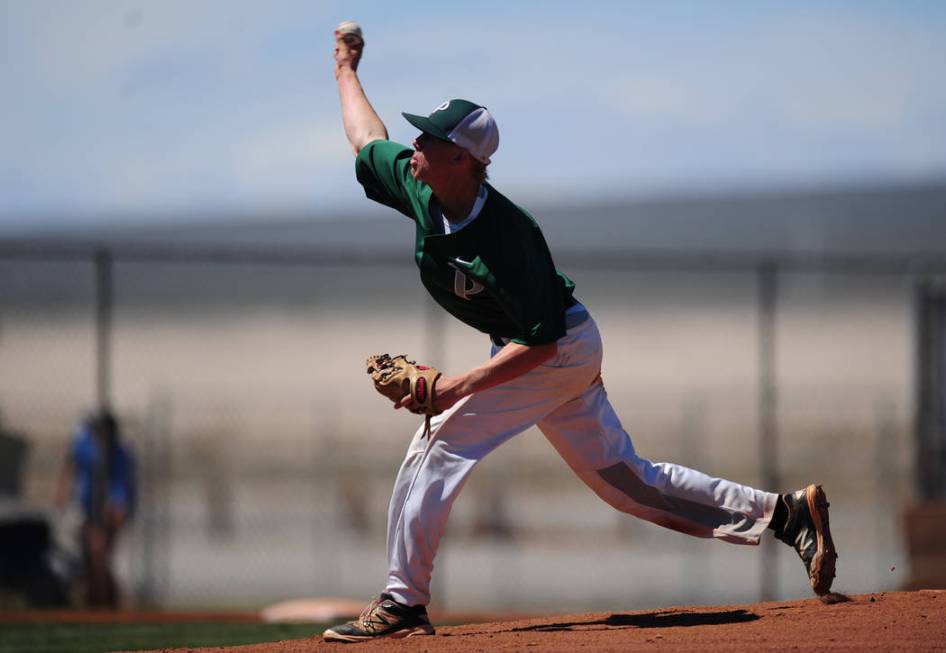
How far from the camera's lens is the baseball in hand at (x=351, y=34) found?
19.7ft

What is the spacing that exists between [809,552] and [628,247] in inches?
1611

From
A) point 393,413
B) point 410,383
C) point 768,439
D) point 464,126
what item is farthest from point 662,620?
point 393,413

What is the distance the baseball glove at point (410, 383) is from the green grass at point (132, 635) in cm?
302

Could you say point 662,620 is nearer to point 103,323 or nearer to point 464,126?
point 464,126

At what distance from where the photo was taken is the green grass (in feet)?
27.2

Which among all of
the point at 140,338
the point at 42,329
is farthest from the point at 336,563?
the point at 140,338

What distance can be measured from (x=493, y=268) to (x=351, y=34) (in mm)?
1480

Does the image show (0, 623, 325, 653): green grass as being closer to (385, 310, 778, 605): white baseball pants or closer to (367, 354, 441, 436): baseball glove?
(385, 310, 778, 605): white baseball pants

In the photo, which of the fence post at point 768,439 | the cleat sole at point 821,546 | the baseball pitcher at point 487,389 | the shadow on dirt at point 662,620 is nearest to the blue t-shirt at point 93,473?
the fence post at point 768,439

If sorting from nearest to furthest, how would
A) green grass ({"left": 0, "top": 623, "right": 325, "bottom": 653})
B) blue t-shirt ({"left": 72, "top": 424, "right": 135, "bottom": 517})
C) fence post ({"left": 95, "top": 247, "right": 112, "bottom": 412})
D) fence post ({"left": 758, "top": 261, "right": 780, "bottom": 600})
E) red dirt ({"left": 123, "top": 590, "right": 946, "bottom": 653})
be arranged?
red dirt ({"left": 123, "top": 590, "right": 946, "bottom": 653}) < green grass ({"left": 0, "top": 623, "right": 325, "bottom": 653}) < fence post ({"left": 95, "top": 247, "right": 112, "bottom": 412}) < fence post ({"left": 758, "top": 261, "right": 780, "bottom": 600}) < blue t-shirt ({"left": 72, "top": 424, "right": 135, "bottom": 517})

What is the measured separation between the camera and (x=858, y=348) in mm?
34312

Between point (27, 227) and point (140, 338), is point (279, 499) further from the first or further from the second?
point (27, 227)

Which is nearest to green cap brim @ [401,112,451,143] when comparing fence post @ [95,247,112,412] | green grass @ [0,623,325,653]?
green grass @ [0,623,325,653]

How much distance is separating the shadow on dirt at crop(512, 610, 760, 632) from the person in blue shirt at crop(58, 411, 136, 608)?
20.4 ft
